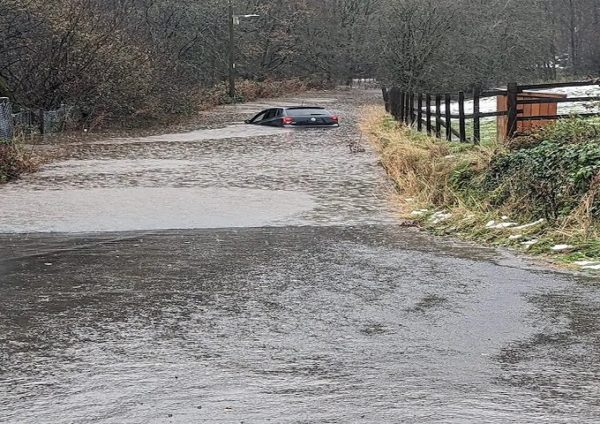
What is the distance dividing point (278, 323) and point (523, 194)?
5.93m

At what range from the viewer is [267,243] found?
1040 centimetres

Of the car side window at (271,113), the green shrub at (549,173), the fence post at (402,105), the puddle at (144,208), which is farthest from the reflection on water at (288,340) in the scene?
the car side window at (271,113)

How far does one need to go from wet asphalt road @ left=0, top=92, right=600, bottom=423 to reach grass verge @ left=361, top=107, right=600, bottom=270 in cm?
60

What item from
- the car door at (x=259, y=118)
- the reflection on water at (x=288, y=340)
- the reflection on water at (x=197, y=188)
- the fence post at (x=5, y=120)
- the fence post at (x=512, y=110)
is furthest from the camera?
the car door at (x=259, y=118)

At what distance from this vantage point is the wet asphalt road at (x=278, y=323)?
15.4 feet

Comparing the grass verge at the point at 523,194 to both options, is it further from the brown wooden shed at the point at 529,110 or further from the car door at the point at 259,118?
the car door at the point at 259,118

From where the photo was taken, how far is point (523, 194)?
11336 millimetres

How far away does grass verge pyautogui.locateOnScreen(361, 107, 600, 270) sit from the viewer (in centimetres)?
953

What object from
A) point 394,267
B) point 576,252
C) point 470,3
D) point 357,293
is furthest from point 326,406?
point 470,3

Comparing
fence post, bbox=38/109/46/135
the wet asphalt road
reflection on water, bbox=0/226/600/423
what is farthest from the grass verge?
fence post, bbox=38/109/46/135

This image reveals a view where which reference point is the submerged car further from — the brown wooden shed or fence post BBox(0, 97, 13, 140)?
the brown wooden shed

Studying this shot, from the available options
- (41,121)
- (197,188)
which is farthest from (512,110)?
(41,121)

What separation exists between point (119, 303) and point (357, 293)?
208 centimetres

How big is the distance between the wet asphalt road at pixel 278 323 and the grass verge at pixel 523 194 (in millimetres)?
595
